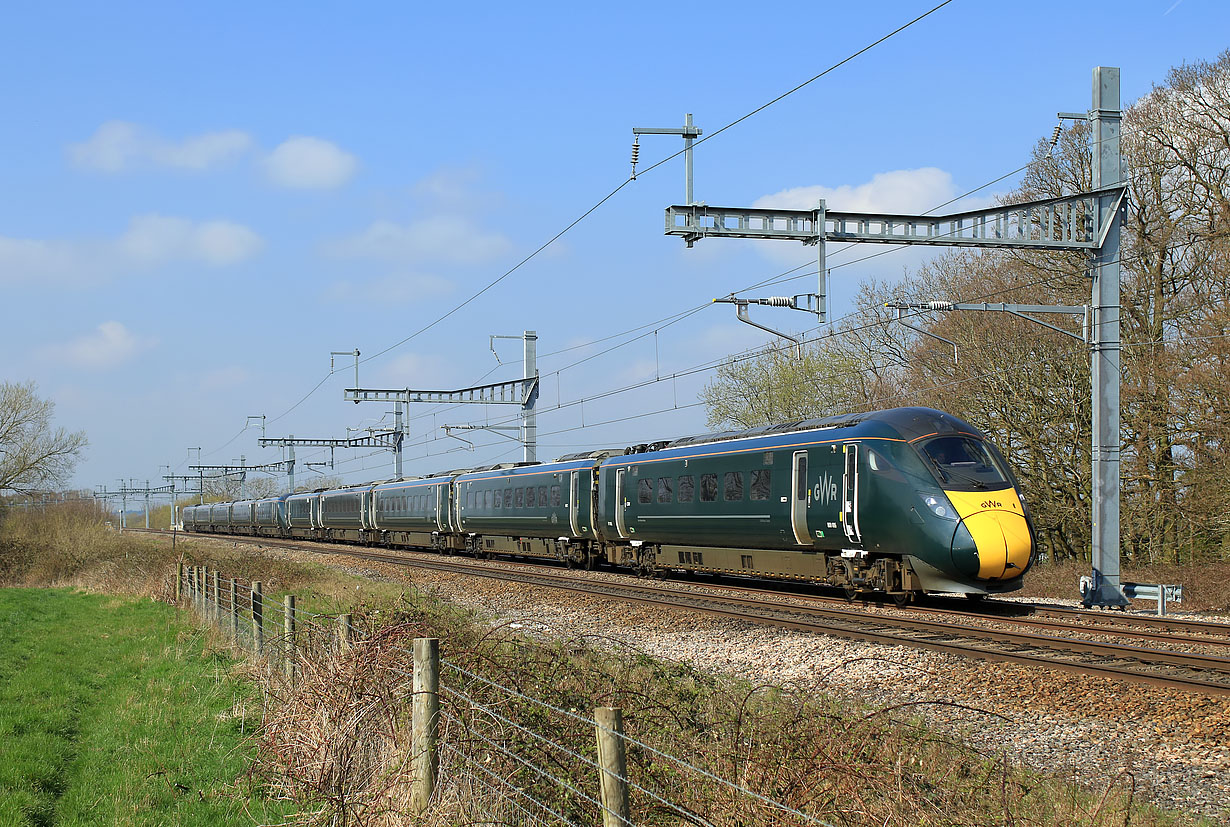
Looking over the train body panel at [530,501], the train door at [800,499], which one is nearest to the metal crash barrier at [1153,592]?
the train door at [800,499]

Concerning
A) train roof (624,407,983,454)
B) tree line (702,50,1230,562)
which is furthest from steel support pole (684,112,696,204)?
tree line (702,50,1230,562)

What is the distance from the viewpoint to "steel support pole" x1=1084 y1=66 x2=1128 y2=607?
17422 millimetres

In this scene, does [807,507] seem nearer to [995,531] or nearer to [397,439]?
[995,531]

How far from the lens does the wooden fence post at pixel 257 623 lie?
12.2 metres

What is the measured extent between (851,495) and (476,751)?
11.4 metres

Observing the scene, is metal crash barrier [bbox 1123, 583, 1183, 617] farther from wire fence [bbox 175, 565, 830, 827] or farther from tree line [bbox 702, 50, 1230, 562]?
wire fence [bbox 175, 565, 830, 827]

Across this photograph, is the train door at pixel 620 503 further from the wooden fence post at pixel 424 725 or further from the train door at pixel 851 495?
the wooden fence post at pixel 424 725

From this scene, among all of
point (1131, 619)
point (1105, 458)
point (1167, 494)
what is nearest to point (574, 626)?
point (1131, 619)

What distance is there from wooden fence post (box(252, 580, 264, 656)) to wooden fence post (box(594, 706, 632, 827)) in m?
8.68

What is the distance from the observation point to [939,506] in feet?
51.1

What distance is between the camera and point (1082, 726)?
328 inches

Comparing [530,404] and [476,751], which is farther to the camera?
[530,404]

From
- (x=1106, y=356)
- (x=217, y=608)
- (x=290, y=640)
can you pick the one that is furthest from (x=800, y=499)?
(x=290, y=640)

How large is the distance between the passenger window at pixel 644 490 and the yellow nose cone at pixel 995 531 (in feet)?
29.5
